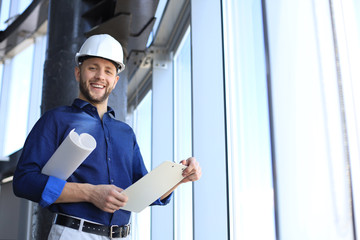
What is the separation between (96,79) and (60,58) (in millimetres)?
1151

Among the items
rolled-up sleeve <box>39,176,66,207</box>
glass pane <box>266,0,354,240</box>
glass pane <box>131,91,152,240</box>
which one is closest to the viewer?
glass pane <box>266,0,354,240</box>

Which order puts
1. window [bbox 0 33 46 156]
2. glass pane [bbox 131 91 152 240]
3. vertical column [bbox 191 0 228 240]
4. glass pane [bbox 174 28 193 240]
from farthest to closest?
window [bbox 0 33 46 156] < glass pane [bbox 131 91 152 240] < glass pane [bbox 174 28 193 240] < vertical column [bbox 191 0 228 240]

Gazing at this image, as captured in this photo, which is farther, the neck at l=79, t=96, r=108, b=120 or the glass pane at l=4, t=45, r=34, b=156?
the glass pane at l=4, t=45, r=34, b=156

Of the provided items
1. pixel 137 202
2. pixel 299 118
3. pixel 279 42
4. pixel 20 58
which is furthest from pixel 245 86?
pixel 20 58

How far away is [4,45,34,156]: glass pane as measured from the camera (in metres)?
6.67

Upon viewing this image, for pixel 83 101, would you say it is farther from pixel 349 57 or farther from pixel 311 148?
pixel 349 57

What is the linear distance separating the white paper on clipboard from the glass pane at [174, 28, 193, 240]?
199 centimetres

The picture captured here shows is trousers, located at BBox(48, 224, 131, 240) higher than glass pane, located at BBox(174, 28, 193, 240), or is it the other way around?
glass pane, located at BBox(174, 28, 193, 240)

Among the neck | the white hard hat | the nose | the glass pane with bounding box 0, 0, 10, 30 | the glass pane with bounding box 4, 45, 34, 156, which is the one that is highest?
the glass pane with bounding box 0, 0, 10, 30

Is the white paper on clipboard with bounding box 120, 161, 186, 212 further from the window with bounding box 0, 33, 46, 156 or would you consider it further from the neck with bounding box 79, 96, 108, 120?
the window with bounding box 0, 33, 46, 156

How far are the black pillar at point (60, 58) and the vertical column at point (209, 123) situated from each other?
77 cm

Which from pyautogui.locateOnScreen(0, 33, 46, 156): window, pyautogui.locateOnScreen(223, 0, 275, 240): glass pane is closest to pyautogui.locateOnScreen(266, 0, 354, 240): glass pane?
pyautogui.locateOnScreen(223, 0, 275, 240): glass pane

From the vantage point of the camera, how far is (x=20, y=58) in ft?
23.9

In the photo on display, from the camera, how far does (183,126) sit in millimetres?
4031
